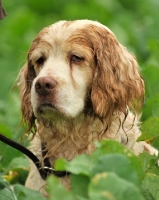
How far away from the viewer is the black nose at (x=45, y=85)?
6.88 meters

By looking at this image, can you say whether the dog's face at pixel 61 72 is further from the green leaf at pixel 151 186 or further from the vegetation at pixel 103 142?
the green leaf at pixel 151 186

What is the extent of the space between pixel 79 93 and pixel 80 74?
0.44ft

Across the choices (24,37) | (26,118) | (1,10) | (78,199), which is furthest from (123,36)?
(78,199)

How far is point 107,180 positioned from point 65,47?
2.02 meters

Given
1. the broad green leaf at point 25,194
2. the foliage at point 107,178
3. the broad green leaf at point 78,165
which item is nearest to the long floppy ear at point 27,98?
the broad green leaf at point 25,194

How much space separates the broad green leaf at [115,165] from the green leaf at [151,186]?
560 mm

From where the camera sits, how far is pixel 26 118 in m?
7.55

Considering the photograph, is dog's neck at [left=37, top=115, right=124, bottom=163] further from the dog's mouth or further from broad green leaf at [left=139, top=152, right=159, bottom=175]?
broad green leaf at [left=139, top=152, right=159, bottom=175]

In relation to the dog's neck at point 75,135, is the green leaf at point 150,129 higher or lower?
higher

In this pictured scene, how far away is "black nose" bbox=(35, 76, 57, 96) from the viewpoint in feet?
22.6

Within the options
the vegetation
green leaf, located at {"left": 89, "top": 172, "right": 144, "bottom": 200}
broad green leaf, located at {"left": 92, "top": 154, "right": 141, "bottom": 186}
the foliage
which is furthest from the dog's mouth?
green leaf, located at {"left": 89, "top": 172, "right": 144, "bottom": 200}

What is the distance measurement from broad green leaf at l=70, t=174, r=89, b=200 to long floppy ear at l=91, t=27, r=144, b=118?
1.37 metres

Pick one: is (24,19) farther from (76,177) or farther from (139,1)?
(76,177)

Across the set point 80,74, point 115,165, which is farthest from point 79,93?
point 115,165
